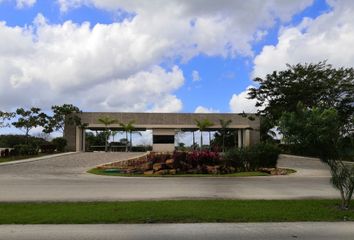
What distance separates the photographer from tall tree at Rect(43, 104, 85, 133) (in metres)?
65.9

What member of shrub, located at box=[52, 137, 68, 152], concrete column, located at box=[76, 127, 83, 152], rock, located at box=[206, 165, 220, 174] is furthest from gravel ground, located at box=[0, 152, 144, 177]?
concrete column, located at box=[76, 127, 83, 152]

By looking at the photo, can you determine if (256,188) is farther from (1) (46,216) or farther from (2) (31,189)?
(1) (46,216)

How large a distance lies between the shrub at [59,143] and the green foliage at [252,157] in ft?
110

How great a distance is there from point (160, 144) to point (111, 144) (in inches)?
387

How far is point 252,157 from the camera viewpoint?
104 ft

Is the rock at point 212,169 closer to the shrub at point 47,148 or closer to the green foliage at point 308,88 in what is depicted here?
the green foliage at point 308,88

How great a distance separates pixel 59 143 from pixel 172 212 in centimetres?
5093

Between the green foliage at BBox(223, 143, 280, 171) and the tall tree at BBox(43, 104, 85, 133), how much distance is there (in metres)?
38.3

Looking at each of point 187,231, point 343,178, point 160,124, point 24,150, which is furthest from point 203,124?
point 187,231

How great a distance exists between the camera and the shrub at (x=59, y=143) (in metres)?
60.7

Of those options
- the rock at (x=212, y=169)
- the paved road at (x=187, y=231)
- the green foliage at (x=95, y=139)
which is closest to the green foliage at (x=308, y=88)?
the rock at (x=212, y=169)

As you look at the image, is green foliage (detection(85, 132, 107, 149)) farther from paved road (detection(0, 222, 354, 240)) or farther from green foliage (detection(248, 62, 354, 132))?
paved road (detection(0, 222, 354, 240))

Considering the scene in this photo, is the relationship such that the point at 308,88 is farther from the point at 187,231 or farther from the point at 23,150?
the point at 187,231

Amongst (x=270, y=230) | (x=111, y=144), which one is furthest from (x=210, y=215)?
(x=111, y=144)
